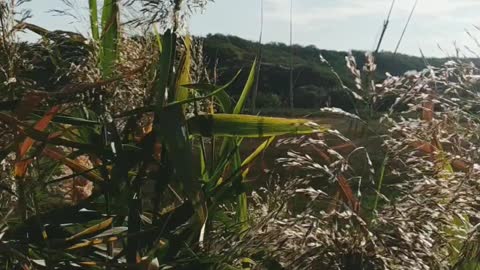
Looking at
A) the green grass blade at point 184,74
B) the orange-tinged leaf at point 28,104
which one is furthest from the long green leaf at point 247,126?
the orange-tinged leaf at point 28,104

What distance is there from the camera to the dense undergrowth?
200cm

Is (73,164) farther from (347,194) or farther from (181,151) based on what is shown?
(347,194)

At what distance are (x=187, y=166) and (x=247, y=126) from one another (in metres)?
0.22

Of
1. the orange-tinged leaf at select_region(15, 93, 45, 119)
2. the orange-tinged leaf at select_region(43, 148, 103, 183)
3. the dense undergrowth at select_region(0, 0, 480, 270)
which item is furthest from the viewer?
the orange-tinged leaf at select_region(43, 148, 103, 183)

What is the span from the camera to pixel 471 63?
2426 millimetres

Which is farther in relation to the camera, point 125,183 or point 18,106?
point 125,183

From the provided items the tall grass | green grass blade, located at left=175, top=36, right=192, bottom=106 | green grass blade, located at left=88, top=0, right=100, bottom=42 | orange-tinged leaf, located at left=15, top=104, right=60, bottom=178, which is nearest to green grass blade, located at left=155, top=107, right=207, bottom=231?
the tall grass

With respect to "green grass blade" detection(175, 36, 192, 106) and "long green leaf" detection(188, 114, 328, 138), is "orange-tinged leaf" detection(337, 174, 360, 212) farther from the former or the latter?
"green grass blade" detection(175, 36, 192, 106)

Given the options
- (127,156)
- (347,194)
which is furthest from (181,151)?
(347,194)

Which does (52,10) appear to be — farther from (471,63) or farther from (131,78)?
(471,63)

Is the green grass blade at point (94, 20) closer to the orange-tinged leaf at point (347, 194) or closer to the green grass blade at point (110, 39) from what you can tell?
the green grass blade at point (110, 39)

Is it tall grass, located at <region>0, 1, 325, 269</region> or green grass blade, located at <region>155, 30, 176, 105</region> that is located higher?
green grass blade, located at <region>155, 30, 176, 105</region>

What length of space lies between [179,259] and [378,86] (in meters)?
0.70

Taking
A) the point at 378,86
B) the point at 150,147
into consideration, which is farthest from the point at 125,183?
the point at 378,86
